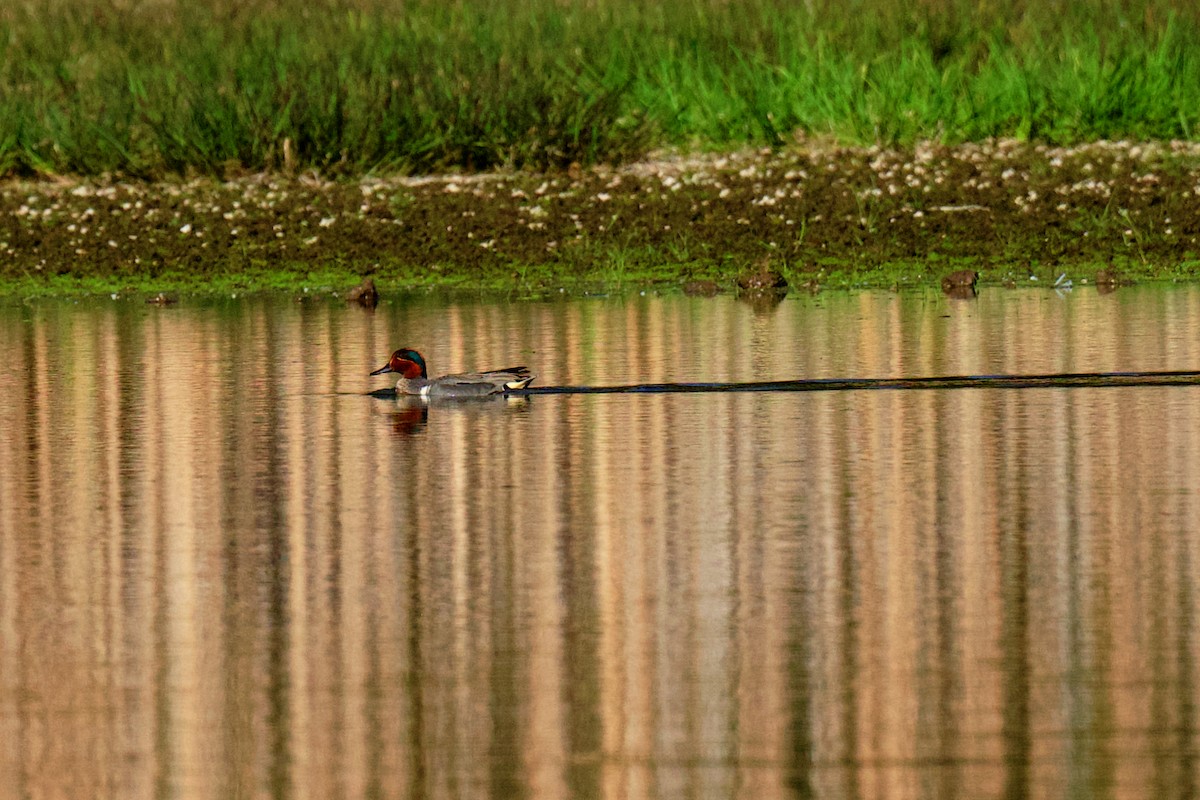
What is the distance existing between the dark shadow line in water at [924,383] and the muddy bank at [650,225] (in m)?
7.04

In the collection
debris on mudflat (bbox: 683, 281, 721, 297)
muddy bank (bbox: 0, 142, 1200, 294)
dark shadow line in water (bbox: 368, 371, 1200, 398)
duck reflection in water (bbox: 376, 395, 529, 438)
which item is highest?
muddy bank (bbox: 0, 142, 1200, 294)

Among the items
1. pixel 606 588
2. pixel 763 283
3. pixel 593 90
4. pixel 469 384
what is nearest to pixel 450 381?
pixel 469 384

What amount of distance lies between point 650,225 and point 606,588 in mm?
15095

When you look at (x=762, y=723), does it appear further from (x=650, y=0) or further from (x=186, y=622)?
(x=650, y=0)

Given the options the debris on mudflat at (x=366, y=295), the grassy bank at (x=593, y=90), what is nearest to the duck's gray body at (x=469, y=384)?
the debris on mudflat at (x=366, y=295)

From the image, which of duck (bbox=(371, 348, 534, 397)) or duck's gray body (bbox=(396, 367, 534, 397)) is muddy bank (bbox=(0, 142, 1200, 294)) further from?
duck's gray body (bbox=(396, 367, 534, 397))

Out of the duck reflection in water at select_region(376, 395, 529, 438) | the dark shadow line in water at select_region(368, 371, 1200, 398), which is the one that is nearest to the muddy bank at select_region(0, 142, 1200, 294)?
the dark shadow line in water at select_region(368, 371, 1200, 398)

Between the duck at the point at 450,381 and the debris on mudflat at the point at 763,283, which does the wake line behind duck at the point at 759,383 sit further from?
the debris on mudflat at the point at 763,283

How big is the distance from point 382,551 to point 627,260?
533 inches

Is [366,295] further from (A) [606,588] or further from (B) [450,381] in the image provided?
(A) [606,588]

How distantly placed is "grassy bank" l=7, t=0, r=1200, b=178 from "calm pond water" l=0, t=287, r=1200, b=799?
10457 mm

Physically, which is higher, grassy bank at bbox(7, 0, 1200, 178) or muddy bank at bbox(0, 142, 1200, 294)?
grassy bank at bbox(7, 0, 1200, 178)

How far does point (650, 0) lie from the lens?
3014cm

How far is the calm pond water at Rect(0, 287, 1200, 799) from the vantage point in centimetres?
700
